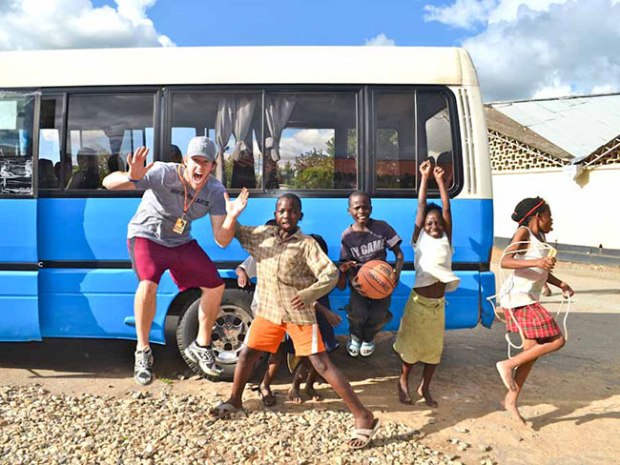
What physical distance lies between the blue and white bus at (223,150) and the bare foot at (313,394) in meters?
0.74

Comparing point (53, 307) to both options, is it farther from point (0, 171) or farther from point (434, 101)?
point (434, 101)

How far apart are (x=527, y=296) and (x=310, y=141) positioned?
214 centimetres

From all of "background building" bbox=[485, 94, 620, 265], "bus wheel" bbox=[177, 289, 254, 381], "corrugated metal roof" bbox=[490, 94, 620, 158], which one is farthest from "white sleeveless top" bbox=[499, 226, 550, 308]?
"corrugated metal roof" bbox=[490, 94, 620, 158]

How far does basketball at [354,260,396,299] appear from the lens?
407cm

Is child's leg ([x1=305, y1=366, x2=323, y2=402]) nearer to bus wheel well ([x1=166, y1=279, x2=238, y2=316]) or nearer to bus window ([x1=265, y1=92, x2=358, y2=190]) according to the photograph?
bus wheel well ([x1=166, y1=279, x2=238, y2=316])

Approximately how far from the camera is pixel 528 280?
4.05 m

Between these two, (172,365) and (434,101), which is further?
(172,365)

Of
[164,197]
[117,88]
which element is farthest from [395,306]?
[117,88]

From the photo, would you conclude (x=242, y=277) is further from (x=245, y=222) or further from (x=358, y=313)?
(x=358, y=313)

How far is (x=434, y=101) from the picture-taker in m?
4.61

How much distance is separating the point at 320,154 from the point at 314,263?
→ 134cm

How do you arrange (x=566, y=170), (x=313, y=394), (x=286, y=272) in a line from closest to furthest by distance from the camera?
(x=286, y=272)
(x=313, y=394)
(x=566, y=170)

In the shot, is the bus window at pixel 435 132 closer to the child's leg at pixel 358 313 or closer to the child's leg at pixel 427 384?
the child's leg at pixel 358 313

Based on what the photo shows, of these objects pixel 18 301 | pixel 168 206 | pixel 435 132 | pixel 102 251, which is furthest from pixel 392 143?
pixel 18 301
